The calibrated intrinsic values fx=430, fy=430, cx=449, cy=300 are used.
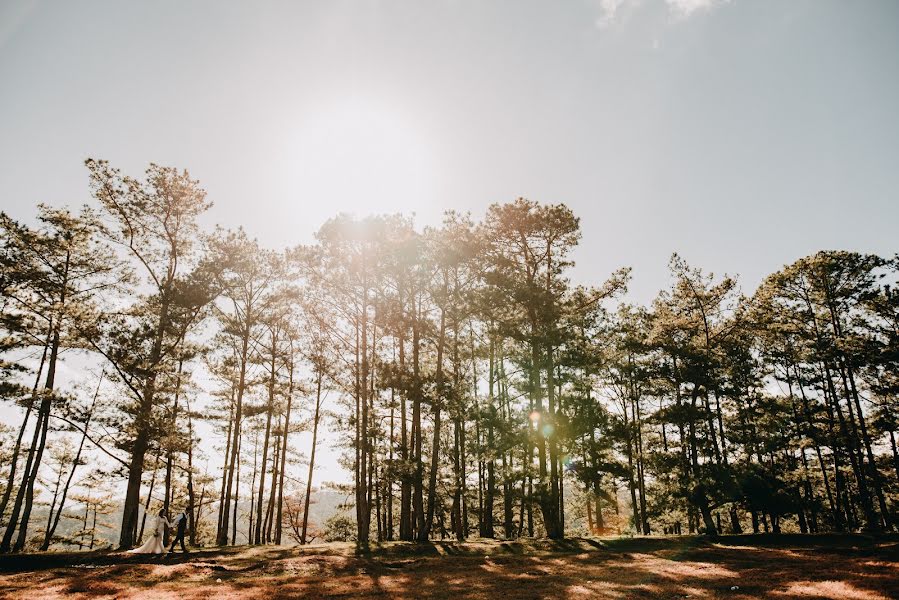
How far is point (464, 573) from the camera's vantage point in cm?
1250

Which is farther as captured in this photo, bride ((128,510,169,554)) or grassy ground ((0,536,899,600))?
bride ((128,510,169,554))

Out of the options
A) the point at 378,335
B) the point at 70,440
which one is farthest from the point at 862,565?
the point at 70,440

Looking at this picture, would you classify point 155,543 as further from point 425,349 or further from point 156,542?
point 425,349

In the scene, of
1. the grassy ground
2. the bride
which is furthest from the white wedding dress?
the grassy ground

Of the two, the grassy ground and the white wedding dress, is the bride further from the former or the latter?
the grassy ground

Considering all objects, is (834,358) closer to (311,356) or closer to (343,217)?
(343,217)

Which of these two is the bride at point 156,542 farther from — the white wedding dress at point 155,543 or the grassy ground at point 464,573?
the grassy ground at point 464,573

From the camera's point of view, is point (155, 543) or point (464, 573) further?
point (155, 543)

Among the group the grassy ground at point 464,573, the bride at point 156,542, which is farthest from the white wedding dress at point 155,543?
the grassy ground at point 464,573

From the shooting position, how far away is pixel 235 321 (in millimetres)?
23188

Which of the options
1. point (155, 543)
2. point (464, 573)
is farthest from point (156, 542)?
point (464, 573)

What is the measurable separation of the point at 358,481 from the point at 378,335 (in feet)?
24.2

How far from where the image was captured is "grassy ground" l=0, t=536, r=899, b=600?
31.7 ft

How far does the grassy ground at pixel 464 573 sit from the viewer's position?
9656 millimetres
